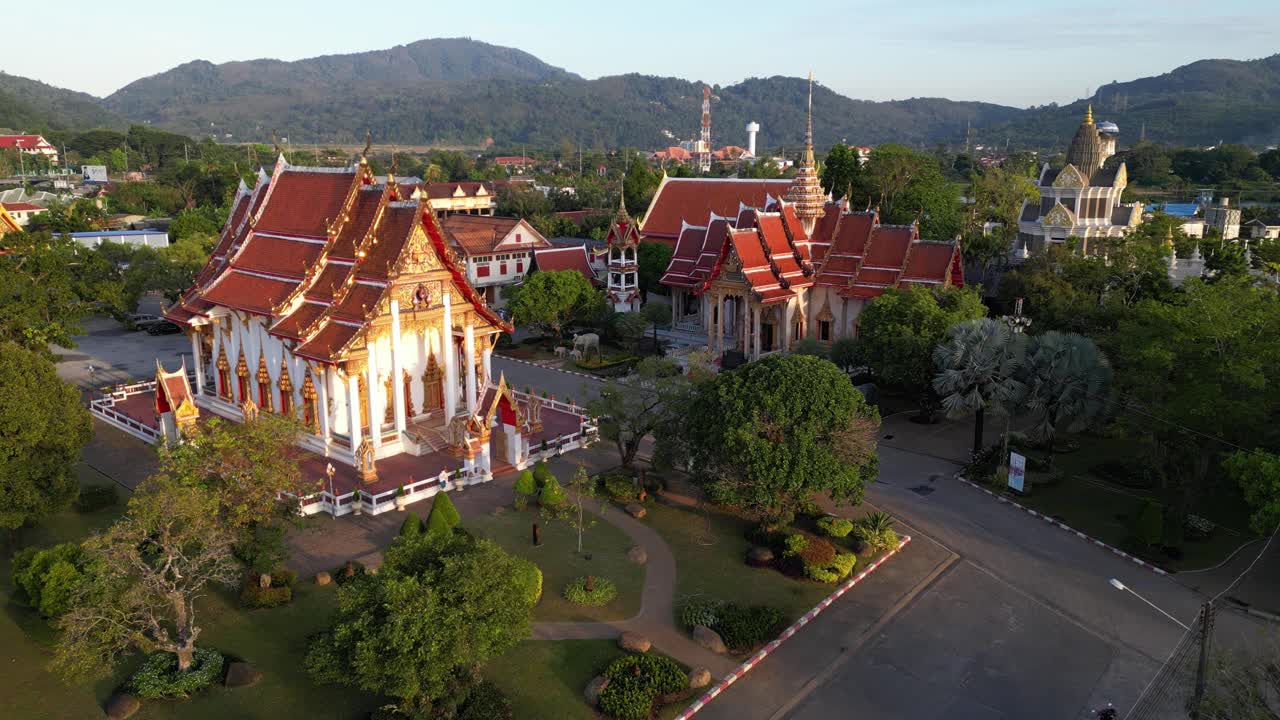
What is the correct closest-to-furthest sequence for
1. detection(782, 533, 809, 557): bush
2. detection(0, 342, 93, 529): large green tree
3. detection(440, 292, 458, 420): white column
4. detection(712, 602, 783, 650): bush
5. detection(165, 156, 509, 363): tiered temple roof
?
detection(712, 602, 783, 650): bush, detection(0, 342, 93, 529): large green tree, detection(782, 533, 809, 557): bush, detection(165, 156, 509, 363): tiered temple roof, detection(440, 292, 458, 420): white column

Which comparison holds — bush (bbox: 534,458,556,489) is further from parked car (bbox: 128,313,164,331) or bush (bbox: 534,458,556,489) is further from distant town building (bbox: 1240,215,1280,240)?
distant town building (bbox: 1240,215,1280,240)

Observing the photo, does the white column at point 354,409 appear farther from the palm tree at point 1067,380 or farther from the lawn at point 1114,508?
the palm tree at point 1067,380

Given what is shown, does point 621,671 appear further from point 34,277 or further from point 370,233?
point 34,277

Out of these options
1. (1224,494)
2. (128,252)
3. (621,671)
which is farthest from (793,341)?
(128,252)

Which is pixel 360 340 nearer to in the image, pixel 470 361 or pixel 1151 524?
pixel 470 361

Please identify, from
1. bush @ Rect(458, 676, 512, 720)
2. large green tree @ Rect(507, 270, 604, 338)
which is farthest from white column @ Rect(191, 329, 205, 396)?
bush @ Rect(458, 676, 512, 720)

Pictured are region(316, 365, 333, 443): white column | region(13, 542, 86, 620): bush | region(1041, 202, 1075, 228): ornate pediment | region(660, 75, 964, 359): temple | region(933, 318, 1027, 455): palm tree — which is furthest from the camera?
region(1041, 202, 1075, 228): ornate pediment
